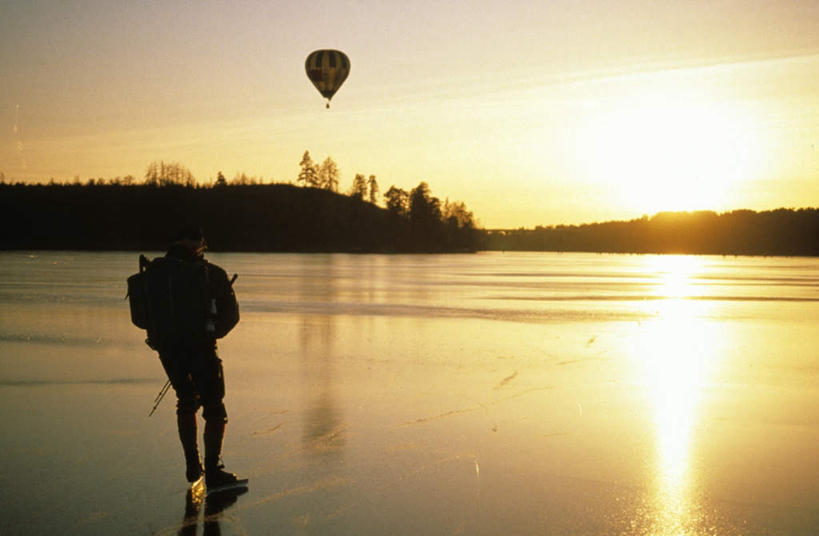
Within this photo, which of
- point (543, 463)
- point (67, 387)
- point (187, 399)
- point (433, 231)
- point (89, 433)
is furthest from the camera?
point (433, 231)

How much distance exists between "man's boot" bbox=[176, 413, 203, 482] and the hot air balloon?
143 ft

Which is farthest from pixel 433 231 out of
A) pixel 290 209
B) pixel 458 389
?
pixel 458 389

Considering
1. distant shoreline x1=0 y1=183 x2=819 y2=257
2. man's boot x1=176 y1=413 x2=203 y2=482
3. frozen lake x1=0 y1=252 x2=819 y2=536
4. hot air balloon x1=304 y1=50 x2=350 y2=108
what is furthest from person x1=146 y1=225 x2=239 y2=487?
distant shoreline x1=0 y1=183 x2=819 y2=257

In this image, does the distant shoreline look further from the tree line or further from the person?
the person

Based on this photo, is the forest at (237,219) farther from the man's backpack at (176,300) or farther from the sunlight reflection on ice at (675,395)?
the man's backpack at (176,300)

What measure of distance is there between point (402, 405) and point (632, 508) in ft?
12.4

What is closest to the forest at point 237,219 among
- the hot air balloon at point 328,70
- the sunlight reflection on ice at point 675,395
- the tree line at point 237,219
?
the tree line at point 237,219

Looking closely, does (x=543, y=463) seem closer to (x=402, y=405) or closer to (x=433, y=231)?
(x=402, y=405)

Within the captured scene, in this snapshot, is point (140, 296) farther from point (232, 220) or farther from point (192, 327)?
point (232, 220)

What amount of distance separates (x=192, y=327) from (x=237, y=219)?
184395 mm

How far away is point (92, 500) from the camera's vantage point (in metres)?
5.32

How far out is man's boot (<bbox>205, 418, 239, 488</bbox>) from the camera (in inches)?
225

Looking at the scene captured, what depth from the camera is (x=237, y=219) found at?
185 metres

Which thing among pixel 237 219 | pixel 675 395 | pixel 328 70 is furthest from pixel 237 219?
pixel 675 395
